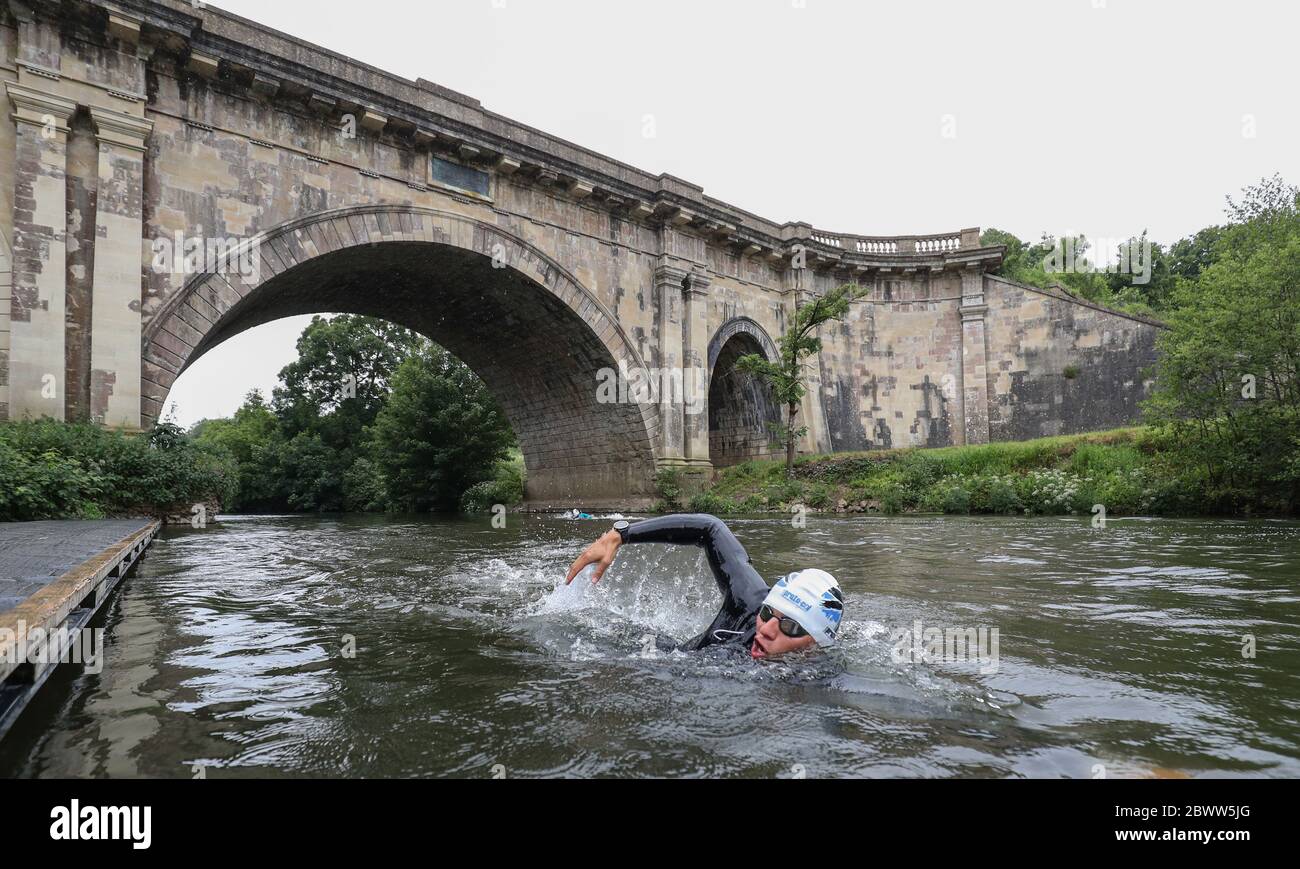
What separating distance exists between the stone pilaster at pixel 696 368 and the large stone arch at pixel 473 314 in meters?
1.28

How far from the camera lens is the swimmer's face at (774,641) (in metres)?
3.88

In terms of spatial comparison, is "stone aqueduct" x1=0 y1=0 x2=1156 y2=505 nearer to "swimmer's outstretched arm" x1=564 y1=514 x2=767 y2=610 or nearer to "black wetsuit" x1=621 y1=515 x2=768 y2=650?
"swimmer's outstretched arm" x1=564 y1=514 x2=767 y2=610

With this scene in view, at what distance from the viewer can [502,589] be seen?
6.52 meters

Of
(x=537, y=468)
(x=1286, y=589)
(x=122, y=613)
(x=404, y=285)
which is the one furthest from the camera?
(x=537, y=468)

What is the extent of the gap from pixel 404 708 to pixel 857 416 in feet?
79.2

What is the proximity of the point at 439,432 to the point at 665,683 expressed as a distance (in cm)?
2862

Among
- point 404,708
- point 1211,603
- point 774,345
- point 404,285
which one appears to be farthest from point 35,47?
point 774,345

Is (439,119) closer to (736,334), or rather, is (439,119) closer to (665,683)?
(736,334)

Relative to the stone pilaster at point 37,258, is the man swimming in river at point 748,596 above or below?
below

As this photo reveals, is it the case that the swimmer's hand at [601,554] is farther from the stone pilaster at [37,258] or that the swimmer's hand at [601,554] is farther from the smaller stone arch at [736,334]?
the smaller stone arch at [736,334]

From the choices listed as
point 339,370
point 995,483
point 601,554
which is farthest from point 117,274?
point 339,370

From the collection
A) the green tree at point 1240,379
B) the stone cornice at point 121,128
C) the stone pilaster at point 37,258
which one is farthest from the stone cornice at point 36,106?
the green tree at point 1240,379

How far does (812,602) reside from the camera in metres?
3.94
